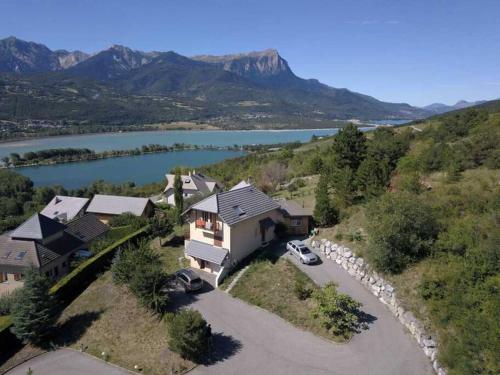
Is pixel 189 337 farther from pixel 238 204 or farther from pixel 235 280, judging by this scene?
pixel 238 204

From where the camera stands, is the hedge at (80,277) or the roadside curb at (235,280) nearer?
the roadside curb at (235,280)

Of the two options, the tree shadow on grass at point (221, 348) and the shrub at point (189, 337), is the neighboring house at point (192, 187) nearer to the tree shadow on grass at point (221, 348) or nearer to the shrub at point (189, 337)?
the tree shadow on grass at point (221, 348)

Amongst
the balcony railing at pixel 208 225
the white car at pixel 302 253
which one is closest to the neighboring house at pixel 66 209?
the balcony railing at pixel 208 225

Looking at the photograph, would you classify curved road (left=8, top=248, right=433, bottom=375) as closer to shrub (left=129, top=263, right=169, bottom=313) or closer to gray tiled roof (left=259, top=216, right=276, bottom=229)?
shrub (left=129, top=263, right=169, bottom=313)

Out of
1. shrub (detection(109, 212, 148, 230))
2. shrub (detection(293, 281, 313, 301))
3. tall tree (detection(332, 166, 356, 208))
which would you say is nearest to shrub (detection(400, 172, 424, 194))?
tall tree (detection(332, 166, 356, 208))

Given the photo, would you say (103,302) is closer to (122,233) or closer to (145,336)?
(145,336)
